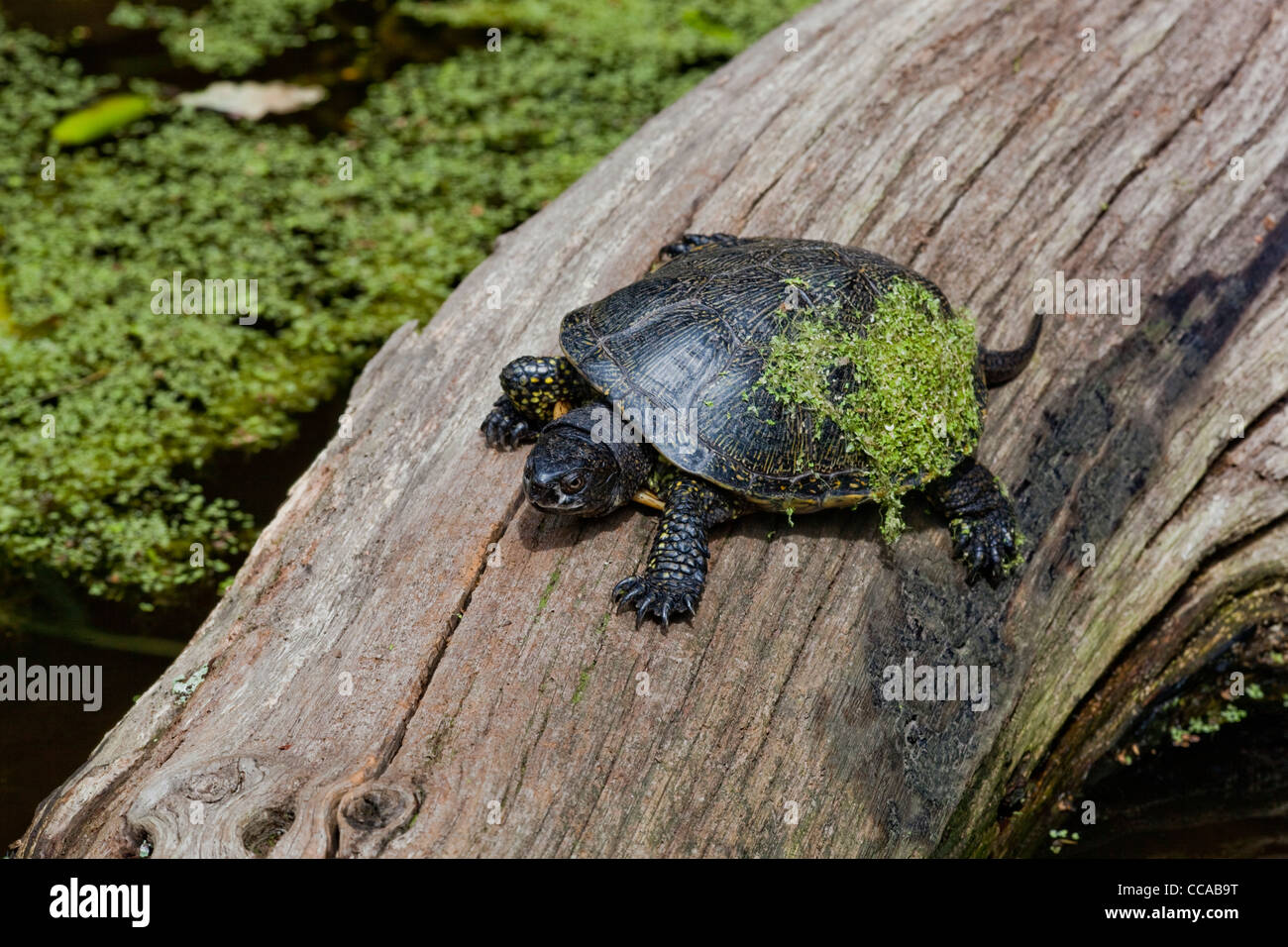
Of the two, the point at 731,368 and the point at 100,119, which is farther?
the point at 100,119

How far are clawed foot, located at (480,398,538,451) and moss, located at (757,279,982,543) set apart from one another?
2.92 feet

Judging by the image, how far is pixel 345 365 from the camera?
19.5ft

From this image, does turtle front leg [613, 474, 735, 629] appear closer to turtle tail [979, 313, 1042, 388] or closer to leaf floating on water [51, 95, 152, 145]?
turtle tail [979, 313, 1042, 388]

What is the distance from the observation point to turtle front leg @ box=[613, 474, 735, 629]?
128 inches

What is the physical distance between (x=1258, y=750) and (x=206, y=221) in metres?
6.30

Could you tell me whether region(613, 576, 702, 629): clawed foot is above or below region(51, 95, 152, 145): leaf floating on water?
above

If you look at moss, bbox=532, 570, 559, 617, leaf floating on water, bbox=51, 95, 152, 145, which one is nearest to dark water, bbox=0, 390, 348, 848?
moss, bbox=532, 570, 559, 617

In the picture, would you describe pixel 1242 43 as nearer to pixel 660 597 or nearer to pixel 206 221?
pixel 660 597

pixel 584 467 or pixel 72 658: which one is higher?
pixel 584 467

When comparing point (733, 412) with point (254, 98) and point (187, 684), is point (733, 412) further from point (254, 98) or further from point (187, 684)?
point (254, 98)

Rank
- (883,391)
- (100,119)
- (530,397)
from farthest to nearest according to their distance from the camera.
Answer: (100,119)
(530,397)
(883,391)

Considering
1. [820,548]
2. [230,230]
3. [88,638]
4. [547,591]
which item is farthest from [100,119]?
[820,548]

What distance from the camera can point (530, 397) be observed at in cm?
382

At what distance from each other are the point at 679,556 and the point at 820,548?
1.77 feet
